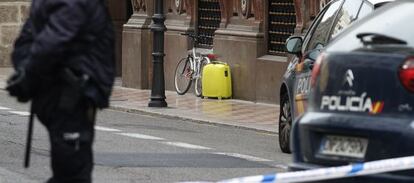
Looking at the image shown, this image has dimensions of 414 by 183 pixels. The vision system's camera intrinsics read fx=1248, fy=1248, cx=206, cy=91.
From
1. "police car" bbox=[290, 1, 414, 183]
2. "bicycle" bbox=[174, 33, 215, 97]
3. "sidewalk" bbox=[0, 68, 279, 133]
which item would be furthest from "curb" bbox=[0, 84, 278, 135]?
"police car" bbox=[290, 1, 414, 183]

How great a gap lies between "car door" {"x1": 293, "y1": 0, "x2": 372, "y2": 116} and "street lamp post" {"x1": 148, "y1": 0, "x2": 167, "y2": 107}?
8.12m

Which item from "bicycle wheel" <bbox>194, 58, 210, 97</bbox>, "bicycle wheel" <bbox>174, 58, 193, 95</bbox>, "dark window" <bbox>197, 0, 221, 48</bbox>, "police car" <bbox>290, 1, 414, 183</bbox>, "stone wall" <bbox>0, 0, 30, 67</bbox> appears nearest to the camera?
"police car" <bbox>290, 1, 414, 183</bbox>

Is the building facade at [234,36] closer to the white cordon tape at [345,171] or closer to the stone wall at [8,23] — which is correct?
the stone wall at [8,23]

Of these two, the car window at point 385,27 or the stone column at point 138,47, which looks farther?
the stone column at point 138,47

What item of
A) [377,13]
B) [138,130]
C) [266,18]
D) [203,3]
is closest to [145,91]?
[203,3]

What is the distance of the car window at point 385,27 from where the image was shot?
302 inches

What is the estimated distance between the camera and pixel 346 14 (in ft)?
38.7

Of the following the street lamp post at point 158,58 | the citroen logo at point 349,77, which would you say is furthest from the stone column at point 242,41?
the citroen logo at point 349,77

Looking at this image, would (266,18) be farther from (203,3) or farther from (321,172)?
(321,172)

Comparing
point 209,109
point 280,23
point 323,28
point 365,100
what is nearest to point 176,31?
point 280,23

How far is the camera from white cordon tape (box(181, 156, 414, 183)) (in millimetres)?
7156

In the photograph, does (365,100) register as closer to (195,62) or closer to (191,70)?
(195,62)

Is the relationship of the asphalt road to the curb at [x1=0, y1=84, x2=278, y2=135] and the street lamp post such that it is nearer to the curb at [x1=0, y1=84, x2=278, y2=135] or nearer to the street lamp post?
the curb at [x1=0, y1=84, x2=278, y2=135]

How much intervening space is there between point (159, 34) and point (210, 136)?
16.6ft
